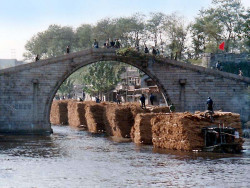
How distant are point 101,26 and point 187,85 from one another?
5262 centimetres

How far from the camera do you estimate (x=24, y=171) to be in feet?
96.8

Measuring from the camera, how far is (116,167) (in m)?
30.6

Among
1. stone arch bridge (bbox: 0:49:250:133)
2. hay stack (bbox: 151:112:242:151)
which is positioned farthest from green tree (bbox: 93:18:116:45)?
hay stack (bbox: 151:112:242:151)

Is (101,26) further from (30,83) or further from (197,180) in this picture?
(197,180)

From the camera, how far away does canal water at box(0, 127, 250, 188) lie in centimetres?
2616

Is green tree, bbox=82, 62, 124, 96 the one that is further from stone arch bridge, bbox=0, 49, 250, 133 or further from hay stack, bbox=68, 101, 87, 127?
stone arch bridge, bbox=0, 49, 250, 133

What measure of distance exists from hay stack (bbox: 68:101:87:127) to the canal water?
23.0 metres

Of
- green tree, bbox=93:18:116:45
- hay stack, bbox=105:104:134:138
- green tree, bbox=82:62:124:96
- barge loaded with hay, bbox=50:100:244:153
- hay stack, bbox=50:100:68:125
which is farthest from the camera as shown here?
green tree, bbox=93:18:116:45

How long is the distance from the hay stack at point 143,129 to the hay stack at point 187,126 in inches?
93.4

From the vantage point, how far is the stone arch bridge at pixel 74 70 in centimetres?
5447

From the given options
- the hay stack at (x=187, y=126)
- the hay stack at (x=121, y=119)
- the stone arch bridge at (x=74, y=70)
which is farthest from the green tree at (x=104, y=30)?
the hay stack at (x=187, y=126)

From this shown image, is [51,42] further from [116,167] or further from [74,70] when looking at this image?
[116,167]

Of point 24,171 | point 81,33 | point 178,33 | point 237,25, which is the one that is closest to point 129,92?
Answer: point 178,33

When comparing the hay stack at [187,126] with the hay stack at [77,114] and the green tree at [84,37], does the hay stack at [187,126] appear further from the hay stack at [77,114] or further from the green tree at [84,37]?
the green tree at [84,37]
